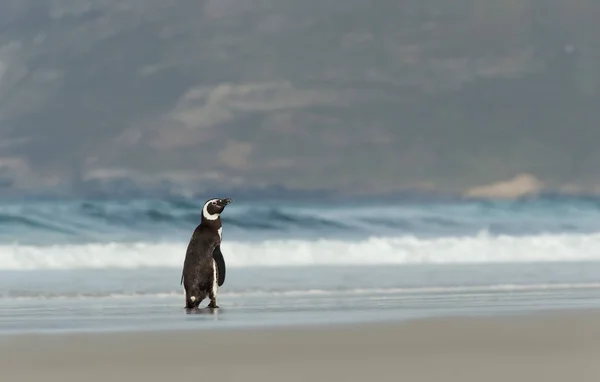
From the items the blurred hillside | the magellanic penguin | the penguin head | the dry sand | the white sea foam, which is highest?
the blurred hillside

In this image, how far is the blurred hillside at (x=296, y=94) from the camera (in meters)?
15.7

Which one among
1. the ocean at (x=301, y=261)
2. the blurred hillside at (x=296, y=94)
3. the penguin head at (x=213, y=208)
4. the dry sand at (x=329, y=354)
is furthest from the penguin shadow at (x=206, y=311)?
the blurred hillside at (x=296, y=94)

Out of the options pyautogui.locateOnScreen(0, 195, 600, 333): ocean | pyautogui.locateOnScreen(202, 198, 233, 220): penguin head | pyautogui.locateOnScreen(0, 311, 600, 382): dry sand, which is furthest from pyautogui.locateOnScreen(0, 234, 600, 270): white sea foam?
pyautogui.locateOnScreen(0, 311, 600, 382): dry sand

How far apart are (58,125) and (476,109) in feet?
18.4

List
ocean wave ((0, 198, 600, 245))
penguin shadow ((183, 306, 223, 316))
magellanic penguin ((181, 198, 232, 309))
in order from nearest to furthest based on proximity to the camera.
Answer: penguin shadow ((183, 306, 223, 316)), magellanic penguin ((181, 198, 232, 309)), ocean wave ((0, 198, 600, 245))

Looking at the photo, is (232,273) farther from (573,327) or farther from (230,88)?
(230,88)

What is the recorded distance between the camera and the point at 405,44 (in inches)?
653

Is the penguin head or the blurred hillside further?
the blurred hillside

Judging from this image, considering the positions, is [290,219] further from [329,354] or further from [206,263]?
[329,354]

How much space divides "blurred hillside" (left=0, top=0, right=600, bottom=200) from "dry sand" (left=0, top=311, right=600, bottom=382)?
11007 millimetres

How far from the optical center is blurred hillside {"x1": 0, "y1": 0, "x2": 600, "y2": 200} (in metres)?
15.7

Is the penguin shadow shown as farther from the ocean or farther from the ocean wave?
the ocean wave

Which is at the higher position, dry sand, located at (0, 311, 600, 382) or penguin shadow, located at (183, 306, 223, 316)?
penguin shadow, located at (183, 306, 223, 316)

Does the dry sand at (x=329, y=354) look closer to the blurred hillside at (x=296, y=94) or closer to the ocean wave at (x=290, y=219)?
the ocean wave at (x=290, y=219)
